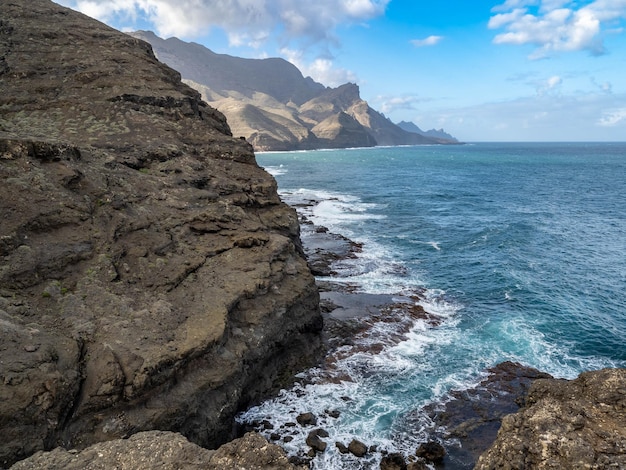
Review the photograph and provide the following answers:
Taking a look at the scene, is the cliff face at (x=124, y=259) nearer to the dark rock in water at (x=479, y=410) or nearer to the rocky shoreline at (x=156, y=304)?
the rocky shoreline at (x=156, y=304)

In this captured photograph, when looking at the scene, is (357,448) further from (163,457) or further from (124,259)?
(124,259)

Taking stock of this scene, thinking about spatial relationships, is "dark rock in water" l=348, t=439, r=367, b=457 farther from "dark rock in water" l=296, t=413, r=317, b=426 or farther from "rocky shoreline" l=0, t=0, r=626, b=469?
"dark rock in water" l=296, t=413, r=317, b=426

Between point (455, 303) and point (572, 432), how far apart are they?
26.7 m

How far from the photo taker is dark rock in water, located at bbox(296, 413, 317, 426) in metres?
21.0

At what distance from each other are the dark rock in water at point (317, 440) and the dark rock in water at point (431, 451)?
459 centimetres

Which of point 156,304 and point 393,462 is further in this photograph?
point 156,304

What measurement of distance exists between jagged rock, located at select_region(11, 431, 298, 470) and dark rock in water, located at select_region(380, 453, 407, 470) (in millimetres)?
10450

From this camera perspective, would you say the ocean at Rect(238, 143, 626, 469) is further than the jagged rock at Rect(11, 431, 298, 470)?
Yes

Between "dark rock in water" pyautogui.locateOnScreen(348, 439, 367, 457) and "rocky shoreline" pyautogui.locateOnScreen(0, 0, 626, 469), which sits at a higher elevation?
"rocky shoreline" pyautogui.locateOnScreen(0, 0, 626, 469)

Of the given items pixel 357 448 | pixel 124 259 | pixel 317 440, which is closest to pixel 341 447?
pixel 357 448

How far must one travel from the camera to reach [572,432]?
36.1 feet

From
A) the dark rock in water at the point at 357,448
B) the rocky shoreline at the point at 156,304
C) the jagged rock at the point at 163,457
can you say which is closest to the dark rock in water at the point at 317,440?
the rocky shoreline at the point at 156,304

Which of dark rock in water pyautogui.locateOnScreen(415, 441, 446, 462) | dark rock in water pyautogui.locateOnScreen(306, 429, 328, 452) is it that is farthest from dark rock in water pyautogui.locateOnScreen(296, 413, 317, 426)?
dark rock in water pyautogui.locateOnScreen(415, 441, 446, 462)

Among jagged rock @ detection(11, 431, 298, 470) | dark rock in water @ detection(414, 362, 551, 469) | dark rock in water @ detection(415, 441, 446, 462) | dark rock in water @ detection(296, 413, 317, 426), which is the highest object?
jagged rock @ detection(11, 431, 298, 470)
